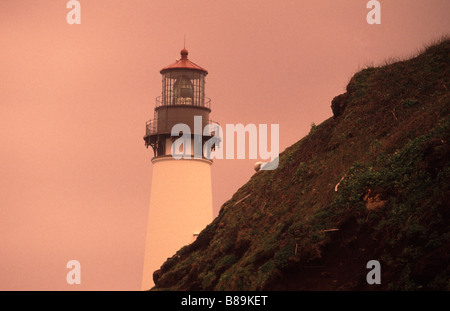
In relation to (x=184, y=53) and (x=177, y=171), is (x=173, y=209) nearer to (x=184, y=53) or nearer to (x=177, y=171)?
(x=177, y=171)

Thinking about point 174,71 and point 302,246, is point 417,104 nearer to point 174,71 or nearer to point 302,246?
point 302,246

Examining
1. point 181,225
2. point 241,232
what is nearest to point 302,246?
point 241,232

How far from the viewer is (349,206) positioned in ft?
77.2

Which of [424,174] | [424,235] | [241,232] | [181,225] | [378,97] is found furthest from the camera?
[181,225]

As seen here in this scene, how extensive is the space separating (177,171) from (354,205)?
91.8 ft

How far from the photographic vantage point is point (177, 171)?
50.6m

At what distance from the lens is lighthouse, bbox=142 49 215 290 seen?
49812mm

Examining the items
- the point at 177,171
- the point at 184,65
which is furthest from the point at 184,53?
the point at 177,171

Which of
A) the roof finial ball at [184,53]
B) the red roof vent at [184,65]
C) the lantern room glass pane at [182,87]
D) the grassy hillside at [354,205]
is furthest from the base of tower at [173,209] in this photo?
the grassy hillside at [354,205]

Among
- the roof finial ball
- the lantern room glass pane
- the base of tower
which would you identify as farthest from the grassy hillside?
the roof finial ball

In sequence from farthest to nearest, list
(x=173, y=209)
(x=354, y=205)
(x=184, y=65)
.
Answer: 1. (x=184, y=65)
2. (x=173, y=209)
3. (x=354, y=205)

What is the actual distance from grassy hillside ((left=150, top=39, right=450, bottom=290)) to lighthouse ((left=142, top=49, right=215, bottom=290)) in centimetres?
1807

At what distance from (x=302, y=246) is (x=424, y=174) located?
389 cm

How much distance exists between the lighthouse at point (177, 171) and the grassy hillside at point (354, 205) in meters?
18.1
